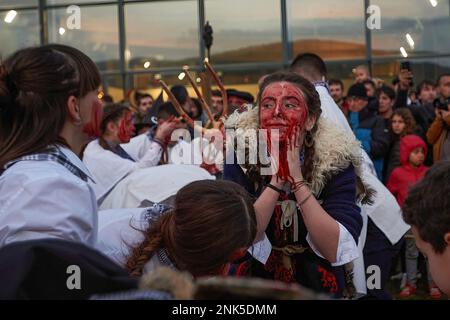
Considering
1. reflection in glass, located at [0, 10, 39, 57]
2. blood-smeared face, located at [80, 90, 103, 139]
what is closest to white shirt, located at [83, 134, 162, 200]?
blood-smeared face, located at [80, 90, 103, 139]

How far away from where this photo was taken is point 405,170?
749cm

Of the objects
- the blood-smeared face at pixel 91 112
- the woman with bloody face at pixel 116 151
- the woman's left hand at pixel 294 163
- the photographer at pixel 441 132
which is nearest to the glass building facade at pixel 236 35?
the photographer at pixel 441 132

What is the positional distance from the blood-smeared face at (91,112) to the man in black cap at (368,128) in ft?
17.6

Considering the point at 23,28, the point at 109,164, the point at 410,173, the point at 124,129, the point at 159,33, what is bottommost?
the point at 410,173

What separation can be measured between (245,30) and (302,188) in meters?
10.6

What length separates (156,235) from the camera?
257cm

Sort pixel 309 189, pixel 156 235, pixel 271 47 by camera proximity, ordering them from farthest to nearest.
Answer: pixel 271 47 < pixel 309 189 < pixel 156 235

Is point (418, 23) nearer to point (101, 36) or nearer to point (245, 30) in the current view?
point (245, 30)

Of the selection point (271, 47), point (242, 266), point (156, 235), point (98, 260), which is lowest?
point (242, 266)

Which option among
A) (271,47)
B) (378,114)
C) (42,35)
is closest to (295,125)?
(378,114)

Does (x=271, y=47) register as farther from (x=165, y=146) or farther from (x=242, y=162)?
(x=242, y=162)

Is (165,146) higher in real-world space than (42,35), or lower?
lower

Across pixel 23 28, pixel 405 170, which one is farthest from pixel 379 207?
pixel 23 28

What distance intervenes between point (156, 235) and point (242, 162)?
0.62m
